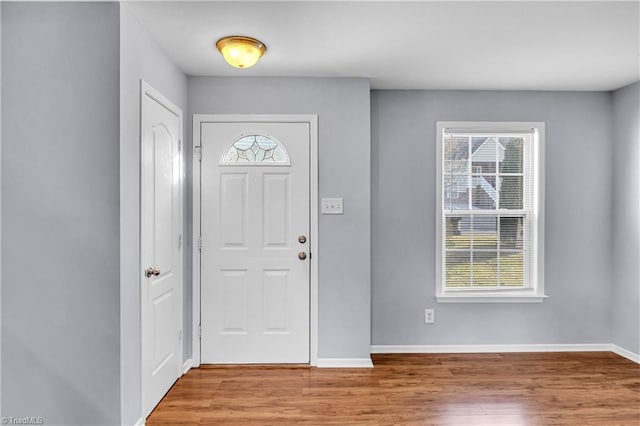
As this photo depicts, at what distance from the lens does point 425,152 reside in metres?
3.71

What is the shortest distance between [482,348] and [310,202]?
207 cm

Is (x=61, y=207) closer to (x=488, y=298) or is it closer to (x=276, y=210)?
(x=276, y=210)

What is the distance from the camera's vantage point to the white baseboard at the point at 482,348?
3.70 m

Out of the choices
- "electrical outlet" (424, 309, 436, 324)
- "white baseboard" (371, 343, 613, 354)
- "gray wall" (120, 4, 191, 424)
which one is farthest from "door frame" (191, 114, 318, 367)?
"electrical outlet" (424, 309, 436, 324)

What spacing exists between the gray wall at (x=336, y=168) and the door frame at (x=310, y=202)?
0.04 meters

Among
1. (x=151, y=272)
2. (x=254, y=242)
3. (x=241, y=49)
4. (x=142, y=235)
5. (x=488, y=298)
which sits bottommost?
(x=488, y=298)

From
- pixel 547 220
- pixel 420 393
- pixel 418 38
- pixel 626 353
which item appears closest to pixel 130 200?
pixel 418 38

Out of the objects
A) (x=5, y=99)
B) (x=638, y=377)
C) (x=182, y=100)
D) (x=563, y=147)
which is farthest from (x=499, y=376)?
(x=5, y=99)

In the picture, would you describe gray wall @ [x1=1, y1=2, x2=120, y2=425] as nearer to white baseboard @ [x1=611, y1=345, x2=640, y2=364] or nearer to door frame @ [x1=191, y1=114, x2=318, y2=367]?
door frame @ [x1=191, y1=114, x2=318, y2=367]

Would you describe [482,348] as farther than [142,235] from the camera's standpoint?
Yes

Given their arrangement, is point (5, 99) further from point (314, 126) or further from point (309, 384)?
point (309, 384)

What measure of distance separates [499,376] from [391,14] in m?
2.71

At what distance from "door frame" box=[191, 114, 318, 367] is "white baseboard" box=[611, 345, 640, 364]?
2734 millimetres

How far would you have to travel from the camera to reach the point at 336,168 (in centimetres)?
335
